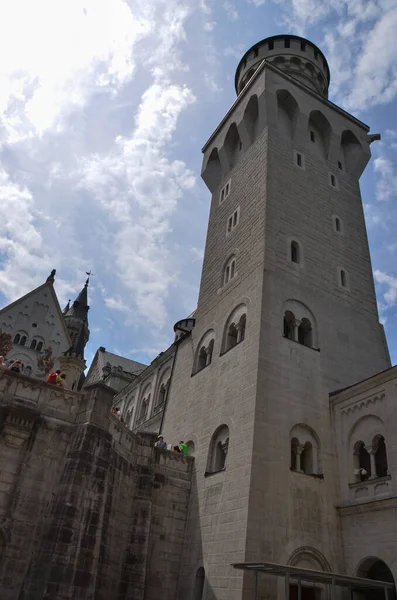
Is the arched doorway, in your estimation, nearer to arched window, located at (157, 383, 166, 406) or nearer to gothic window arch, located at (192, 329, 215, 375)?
gothic window arch, located at (192, 329, 215, 375)

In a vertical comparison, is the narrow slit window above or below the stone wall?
above

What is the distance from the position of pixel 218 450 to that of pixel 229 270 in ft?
33.9

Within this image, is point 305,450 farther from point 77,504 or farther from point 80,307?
point 80,307

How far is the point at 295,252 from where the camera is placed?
24.6 metres

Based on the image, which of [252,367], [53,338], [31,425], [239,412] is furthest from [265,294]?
[53,338]

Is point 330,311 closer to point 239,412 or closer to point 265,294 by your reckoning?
point 265,294

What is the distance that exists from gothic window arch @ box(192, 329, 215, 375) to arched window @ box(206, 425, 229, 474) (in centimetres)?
477

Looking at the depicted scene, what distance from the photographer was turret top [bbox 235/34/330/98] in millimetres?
35719

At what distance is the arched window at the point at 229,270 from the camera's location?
2573 cm

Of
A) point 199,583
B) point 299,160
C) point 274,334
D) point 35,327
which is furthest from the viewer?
point 35,327

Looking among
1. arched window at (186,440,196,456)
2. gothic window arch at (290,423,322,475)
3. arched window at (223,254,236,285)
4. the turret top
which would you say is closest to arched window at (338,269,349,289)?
arched window at (223,254,236,285)

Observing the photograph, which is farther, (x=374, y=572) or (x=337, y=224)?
(x=337, y=224)

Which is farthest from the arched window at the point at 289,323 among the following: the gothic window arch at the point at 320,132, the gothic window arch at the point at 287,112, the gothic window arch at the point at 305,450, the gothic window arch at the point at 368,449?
the gothic window arch at the point at 320,132

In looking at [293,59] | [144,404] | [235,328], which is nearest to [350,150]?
[293,59]
